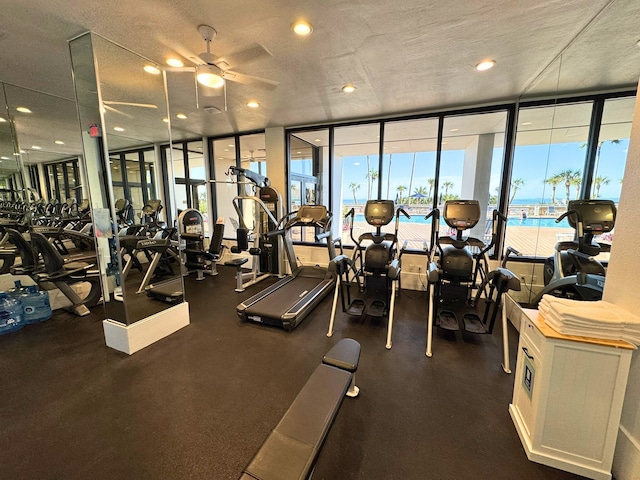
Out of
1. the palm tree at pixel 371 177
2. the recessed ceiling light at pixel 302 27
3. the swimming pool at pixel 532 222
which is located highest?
the recessed ceiling light at pixel 302 27

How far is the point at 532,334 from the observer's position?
1771 millimetres

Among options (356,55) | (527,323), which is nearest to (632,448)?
(527,323)

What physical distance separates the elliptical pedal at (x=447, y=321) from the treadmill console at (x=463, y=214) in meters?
1.13

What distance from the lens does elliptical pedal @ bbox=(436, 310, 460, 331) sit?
300 centimetres

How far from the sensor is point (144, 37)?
2.40 metres

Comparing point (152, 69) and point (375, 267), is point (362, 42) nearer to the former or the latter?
point (152, 69)

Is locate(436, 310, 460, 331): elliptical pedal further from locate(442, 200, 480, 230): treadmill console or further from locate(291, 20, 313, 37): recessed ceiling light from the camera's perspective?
locate(291, 20, 313, 37): recessed ceiling light

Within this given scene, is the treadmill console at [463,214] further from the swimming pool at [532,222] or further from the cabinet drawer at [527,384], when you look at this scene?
the cabinet drawer at [527,384]

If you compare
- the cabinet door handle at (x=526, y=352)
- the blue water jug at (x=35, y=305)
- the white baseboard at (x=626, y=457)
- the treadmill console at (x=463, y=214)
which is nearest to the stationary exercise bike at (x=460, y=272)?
the treadmill console at (x=463, y=214)

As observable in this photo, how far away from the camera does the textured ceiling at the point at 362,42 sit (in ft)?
6.62

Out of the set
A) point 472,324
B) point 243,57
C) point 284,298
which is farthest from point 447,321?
point 243,57

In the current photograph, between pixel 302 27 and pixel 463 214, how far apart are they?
2639 millimetres

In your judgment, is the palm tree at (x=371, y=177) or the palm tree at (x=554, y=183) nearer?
the palm tree at (x=554, y=183)

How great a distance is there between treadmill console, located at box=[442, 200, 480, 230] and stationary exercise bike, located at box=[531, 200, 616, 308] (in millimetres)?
881
